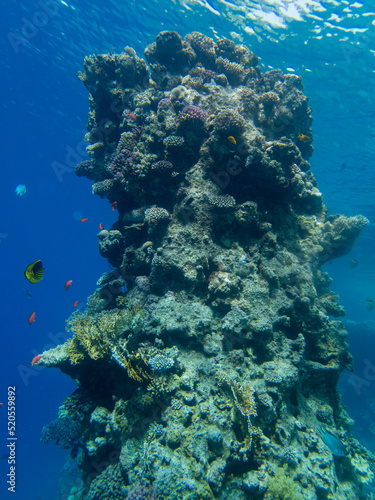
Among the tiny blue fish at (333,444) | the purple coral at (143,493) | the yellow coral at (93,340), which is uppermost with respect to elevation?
the yellow coral at (93,340)

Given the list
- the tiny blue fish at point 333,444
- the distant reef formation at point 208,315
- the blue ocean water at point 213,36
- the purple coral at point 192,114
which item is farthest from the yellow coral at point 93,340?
the blue ocean water at point 213,36

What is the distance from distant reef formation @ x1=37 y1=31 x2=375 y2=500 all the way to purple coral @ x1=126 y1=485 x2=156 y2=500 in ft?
0.11

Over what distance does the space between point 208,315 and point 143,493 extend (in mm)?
3211

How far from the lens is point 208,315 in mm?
6047

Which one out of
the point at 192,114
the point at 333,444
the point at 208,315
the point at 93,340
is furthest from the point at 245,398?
the point at 192,114

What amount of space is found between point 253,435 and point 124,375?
9.30 ft

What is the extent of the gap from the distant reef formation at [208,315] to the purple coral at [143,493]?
0.11ft

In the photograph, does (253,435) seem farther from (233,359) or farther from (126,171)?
(126,171)

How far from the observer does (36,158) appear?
4678cm

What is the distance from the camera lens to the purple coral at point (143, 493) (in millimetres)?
3894

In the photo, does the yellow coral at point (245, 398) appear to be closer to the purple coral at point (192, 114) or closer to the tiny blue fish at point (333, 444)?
the tiny blue fish at point (333, 444)

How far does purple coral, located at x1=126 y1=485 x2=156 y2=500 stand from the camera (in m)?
3.89

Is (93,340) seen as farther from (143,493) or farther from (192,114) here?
(192,114)

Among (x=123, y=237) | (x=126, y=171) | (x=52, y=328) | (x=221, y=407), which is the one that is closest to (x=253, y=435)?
(x=221, y=407)
